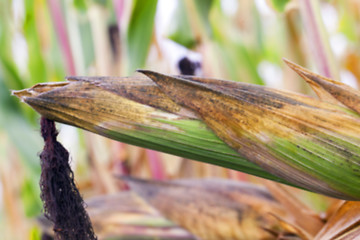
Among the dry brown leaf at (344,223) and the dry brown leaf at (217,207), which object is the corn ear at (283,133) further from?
the dry brown leaf at (217,207)

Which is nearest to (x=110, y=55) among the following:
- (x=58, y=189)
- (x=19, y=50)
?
(x=19, y=50)

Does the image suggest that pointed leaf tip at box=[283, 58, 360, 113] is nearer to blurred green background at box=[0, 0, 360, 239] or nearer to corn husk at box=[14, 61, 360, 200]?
corn husk at box=[14, 61, 360, 200]

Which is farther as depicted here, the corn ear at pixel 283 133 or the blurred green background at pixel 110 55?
the blurred green background at pixel 110 55

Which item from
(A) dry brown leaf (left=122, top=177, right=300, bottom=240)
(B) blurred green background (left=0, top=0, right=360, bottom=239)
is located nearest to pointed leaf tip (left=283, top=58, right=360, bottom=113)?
(A) dry brown leaf (left=122, top=177, right=300, bottom=240)

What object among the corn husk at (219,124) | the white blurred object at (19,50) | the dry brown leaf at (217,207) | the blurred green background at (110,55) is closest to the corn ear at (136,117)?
the corn husk at (219,124)

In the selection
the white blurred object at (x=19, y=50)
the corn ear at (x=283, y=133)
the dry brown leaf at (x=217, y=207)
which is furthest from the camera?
the white blurred object at (x=19, y=50)

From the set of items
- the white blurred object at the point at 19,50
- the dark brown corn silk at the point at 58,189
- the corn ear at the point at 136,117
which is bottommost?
the dark brown corn silk at the point at 58,189
